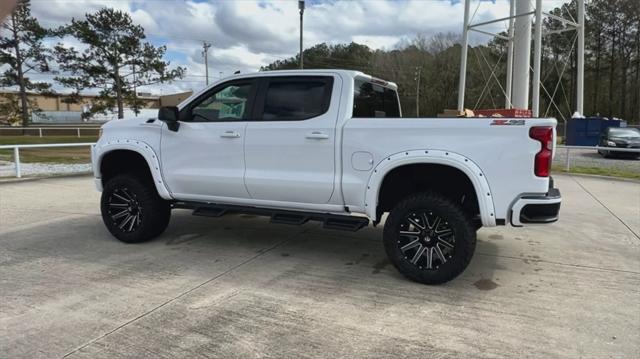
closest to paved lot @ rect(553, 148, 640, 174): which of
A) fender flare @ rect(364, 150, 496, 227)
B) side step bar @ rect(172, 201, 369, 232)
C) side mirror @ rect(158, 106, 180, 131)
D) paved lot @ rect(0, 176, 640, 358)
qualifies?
paved lot @ rect(0, 176, 640, 358)

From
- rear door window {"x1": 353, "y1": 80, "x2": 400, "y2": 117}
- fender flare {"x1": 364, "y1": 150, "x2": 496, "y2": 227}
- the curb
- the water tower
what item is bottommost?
the curb

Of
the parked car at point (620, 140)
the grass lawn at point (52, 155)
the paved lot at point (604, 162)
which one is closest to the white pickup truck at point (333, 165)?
the paved lot at point (604, 162)

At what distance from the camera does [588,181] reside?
39.5ft

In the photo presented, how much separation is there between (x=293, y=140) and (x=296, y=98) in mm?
501

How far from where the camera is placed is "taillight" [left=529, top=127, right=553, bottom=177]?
405 cm

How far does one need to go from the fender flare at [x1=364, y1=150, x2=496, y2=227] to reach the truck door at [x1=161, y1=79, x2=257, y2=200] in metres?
1.55

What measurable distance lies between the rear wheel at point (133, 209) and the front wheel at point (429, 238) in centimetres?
285

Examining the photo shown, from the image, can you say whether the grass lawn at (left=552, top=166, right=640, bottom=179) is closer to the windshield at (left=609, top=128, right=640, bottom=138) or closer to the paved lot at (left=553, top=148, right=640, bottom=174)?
the paved lot at (left=553, top=148, right=640, bottom=174)

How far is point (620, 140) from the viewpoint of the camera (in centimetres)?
2070

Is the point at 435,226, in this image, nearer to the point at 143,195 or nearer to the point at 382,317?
the point at 382,317

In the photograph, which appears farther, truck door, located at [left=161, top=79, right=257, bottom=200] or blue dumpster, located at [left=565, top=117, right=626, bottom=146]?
blue dumpster, located at [left=565, top=117, right=626, bottom=146]

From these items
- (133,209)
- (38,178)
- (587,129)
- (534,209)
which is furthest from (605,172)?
(587,129)

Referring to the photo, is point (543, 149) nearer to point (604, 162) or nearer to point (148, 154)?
point (148, 154)

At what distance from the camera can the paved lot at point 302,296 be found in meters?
3.40
